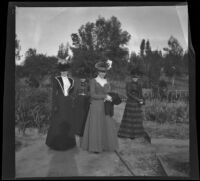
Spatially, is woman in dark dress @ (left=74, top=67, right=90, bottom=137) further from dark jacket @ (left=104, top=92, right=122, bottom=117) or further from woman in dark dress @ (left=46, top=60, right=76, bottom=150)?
dark jacket @ (left=104, top=92, right=122, bottom=117)

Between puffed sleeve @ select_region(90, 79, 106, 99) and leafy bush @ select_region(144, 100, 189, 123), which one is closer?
puffed sleeve @ select_region(90, 79, 106, 99)

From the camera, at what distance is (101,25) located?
13.5 feet

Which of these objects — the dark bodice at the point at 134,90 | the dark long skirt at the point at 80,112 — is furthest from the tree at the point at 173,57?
the dark long skirt at the point at 80,112

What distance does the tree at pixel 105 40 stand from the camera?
160 inches

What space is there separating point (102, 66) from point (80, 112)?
669mm

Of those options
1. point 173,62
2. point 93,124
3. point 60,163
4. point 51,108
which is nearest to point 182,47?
point 173,62

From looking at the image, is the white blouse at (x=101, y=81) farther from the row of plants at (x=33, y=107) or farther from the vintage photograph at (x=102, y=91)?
the row of plants at (x=33, y=107)

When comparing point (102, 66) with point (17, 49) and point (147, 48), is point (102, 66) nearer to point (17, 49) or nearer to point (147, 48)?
point (147, 48)

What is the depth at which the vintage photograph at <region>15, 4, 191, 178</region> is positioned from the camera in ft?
13.1

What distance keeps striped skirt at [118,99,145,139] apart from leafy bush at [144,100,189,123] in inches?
4.8

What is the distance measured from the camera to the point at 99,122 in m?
4.01

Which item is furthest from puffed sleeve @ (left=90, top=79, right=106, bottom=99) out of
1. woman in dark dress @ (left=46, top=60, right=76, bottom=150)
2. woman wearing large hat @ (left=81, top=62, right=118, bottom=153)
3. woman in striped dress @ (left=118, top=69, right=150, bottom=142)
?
woman in striped dress @ (left=118, top=69, right=150, bottom=142)

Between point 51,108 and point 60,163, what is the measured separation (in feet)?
2.37

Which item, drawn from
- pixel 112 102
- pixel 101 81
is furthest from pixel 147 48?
pixel 112 102
